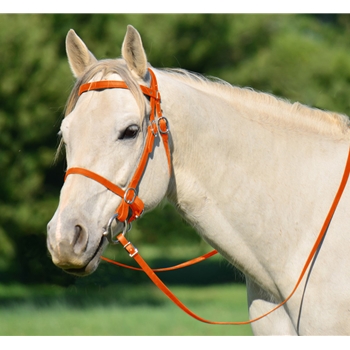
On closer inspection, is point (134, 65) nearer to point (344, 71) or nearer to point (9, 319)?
point (9, 319)

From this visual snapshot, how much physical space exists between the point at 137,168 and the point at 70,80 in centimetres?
781

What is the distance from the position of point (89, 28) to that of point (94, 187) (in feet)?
29.2

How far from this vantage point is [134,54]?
124 inches

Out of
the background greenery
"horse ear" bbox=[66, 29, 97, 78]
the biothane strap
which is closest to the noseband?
the biothane strap

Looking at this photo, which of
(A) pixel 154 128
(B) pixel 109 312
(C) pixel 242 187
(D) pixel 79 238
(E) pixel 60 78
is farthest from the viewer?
(B) pixel 109 312

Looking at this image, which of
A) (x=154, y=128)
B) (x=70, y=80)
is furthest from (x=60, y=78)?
(x=154, y=128)

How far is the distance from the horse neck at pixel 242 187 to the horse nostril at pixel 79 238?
30.0 inches

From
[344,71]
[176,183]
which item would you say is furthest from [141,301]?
[176,183]

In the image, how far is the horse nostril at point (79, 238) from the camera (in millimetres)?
2739

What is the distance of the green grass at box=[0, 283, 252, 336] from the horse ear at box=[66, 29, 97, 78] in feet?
19.4

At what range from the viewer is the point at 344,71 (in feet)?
42.3

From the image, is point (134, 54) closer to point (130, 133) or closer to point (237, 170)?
point (130, 133)

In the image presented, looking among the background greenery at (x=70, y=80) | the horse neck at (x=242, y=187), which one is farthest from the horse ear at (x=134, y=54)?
the background greenery at (x=70, y=80)

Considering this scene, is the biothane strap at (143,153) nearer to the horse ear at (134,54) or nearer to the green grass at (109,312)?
the horse ear at (134,54)
